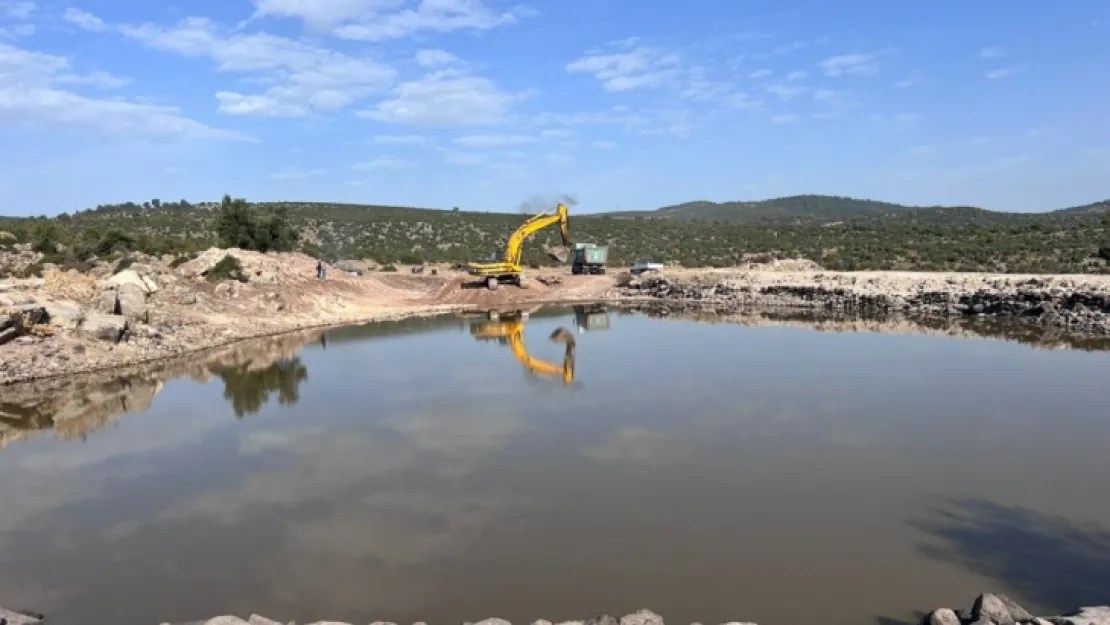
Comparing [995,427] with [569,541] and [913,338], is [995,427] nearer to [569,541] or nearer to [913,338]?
[569,541]

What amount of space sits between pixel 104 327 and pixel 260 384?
5.81 m

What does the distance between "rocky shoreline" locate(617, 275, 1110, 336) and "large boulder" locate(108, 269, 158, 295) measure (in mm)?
22102

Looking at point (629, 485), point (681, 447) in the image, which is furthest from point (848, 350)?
point (629, 485)

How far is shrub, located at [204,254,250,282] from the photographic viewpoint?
1141 inches

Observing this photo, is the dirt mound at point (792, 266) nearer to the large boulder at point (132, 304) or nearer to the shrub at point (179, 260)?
the shrub at point (179, 260)

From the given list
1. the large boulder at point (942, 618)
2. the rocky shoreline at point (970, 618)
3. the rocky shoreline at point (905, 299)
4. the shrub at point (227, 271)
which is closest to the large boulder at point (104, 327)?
the shrub at point (227, 271)

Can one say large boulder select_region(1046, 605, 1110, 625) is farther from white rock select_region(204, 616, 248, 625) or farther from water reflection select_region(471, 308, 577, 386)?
water reflection select_region(471, 308, 577, 386)

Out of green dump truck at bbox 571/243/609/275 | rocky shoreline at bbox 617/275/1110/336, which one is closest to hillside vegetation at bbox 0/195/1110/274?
green dump truck at bbox 571/243/609/275

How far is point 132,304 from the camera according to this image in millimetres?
21797

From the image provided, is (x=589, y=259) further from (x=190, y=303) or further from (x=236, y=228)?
(x=190, y=303)

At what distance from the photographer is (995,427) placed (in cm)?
1202

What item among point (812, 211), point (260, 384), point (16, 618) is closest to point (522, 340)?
point (260, 384)

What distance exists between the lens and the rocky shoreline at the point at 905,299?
25000 mm

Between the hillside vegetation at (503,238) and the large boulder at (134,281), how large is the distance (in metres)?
7.78
